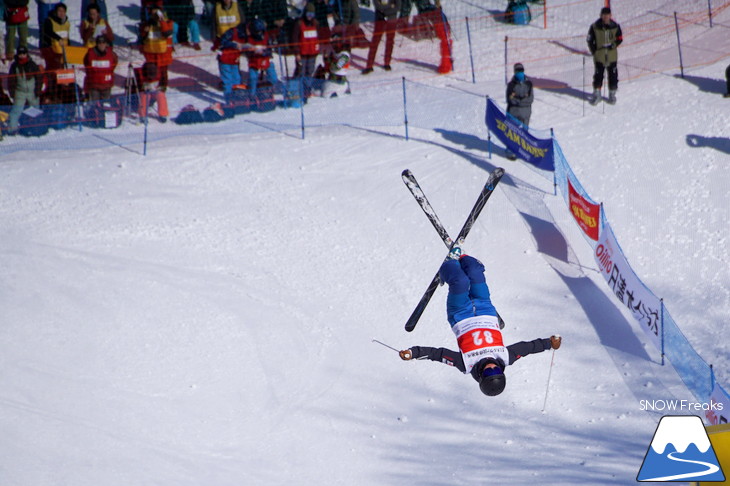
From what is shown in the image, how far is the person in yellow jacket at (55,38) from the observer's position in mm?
19203

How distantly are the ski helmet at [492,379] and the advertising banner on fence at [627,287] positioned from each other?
2.79 metres

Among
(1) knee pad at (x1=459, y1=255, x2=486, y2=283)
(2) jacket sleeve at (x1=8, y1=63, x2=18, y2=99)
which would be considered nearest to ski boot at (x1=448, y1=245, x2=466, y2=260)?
(1) knee pad at (x1=459, y1=255, x2=486, y2=283)

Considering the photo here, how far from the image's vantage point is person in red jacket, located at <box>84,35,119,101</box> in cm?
1861

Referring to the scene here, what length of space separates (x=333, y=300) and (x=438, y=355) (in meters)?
4.00

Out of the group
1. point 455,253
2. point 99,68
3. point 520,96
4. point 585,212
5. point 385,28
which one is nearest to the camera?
point 455,253

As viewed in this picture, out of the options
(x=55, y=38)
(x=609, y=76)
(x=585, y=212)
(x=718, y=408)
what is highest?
(x=55, y=38)

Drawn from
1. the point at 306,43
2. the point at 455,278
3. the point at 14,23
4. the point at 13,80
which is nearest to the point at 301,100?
the point at 306,43

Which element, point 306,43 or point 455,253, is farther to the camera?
point 306,43

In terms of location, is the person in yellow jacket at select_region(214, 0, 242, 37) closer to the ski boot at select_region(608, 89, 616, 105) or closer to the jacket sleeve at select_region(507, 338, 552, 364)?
the ski boot at select_region(608, 89, 616, 105)

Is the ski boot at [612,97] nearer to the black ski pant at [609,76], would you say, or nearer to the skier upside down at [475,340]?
the black ski pant at [609,76]

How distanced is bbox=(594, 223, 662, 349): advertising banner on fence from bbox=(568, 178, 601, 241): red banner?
0.27m

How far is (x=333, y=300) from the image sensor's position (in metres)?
15.1

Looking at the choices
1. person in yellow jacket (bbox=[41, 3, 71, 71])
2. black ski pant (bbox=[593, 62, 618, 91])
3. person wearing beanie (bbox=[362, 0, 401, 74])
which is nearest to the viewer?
black ski pant (bbox=[593, 62, 618, 91])

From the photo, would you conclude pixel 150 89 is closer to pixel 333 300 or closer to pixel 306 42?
A: pixel 306 42
